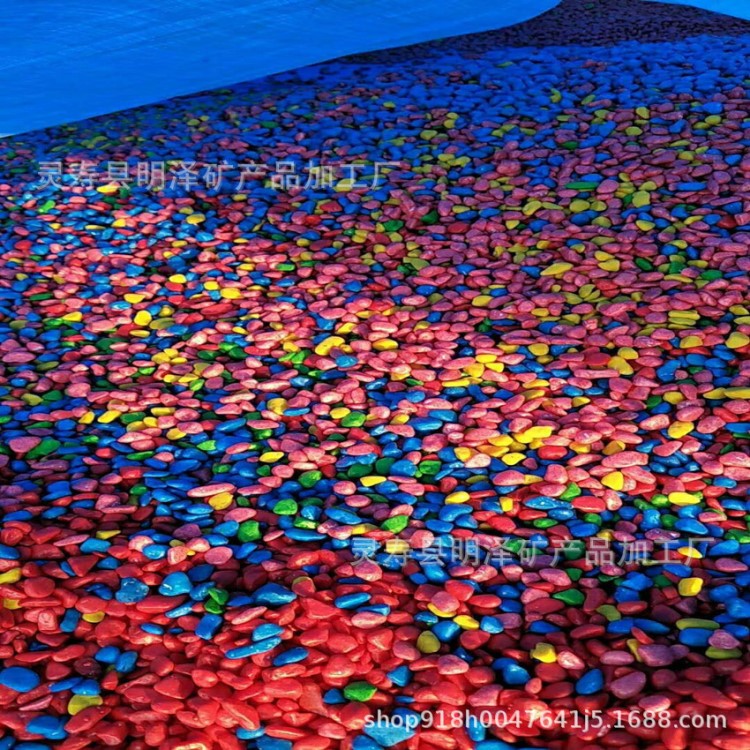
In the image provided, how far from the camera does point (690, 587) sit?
1813mm

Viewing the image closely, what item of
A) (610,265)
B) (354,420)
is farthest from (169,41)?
(354,420)

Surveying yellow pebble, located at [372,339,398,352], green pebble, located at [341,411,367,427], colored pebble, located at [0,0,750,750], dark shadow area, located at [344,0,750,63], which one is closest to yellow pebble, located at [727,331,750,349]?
colored pebble, located at [0,0,750,750]

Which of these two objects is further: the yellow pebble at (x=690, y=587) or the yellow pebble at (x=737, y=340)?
the yellow pebble at (x=737, y=340)

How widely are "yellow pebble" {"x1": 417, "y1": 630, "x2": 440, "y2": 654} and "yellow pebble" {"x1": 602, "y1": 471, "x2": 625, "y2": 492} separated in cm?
60

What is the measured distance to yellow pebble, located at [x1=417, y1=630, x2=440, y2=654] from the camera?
1.72 metres

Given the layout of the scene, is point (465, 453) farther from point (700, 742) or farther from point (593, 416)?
point (700, 742)

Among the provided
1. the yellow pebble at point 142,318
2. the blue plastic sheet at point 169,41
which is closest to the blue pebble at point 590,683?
the yellow pebble at point 142,318

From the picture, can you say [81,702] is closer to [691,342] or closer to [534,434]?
[534,434]

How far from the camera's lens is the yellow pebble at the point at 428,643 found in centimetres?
172

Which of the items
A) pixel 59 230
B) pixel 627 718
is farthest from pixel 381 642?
pixel 59 230

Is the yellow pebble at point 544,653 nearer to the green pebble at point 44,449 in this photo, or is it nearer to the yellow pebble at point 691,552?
the yellow pebble at point 691,552

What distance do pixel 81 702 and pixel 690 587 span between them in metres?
1.24

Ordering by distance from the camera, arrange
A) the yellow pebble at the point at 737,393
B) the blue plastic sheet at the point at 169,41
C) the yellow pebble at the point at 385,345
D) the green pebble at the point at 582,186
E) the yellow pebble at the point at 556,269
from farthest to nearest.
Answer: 1. the blue plastic sheet at the point at 169,41
2. the green pebble at the point at 582,186
3. the yellow pebble at the point at 556,269
4. the yellow pebble at the point at 385,345
5. the yellow pebble at the point at 737,393

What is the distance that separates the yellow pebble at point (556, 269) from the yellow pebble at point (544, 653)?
140cm
